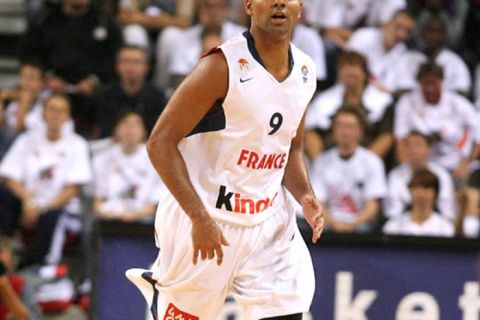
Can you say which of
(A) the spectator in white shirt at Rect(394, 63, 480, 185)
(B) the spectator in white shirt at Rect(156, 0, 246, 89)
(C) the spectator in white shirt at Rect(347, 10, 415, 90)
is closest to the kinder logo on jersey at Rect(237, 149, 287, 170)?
(A) the spectator in white shirt at Rect(394, 63, 480, 185)

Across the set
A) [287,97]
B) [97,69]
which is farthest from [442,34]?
[287,97]

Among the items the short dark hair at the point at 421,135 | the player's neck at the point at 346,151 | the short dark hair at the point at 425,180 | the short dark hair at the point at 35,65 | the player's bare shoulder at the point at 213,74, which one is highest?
the short dark hair at the point at 35,65

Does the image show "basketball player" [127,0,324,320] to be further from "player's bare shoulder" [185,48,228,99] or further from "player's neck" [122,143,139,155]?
"player's neck" [122,143,139,155]

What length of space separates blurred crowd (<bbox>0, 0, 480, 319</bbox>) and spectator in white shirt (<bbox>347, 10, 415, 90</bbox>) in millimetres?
13

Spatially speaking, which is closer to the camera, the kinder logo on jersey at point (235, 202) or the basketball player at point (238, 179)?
the basketball player at point (238, 179)

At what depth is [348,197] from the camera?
8867 mm

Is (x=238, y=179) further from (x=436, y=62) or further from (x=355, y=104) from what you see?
(x=436, y=62)

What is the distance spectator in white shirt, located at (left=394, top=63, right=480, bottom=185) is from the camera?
9.66 m

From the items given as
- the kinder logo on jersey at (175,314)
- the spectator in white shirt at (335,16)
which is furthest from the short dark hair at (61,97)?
the kinder logo on jersey at (175,314)

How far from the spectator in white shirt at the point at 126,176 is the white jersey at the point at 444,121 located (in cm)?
224

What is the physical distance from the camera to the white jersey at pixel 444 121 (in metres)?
9.67

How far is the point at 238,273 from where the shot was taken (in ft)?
15.9

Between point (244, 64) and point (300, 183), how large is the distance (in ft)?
2.33

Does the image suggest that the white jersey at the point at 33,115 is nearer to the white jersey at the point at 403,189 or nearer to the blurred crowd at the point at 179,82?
the blurred crowd at the point at 179,82
